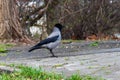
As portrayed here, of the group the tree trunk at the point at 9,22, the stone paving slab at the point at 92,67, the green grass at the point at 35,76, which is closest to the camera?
the green grass at the point at 35,76

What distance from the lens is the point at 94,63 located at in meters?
8.20

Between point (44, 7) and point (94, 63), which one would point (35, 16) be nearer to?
point (44, 7)

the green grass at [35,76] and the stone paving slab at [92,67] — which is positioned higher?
the green grass at [35,76]

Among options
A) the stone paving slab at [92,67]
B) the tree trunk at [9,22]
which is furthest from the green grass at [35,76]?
the tree trunk at [9,22]

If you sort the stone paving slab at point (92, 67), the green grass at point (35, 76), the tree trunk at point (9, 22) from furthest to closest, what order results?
the tree trunk at point (9, 22)
the stone paving slab at point (92, 67)
the green grass at point (35, 76)

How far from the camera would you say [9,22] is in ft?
51.3

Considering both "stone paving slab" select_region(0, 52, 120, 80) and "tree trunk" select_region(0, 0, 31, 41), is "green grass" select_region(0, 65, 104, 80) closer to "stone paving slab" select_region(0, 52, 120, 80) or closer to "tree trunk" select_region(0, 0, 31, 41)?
"stone paving slab" select_region(0, 52, 120, 80)

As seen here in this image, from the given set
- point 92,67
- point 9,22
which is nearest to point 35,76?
point 92,67

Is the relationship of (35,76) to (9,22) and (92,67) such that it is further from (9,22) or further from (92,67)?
(9,22)

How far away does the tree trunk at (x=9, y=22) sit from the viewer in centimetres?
1554

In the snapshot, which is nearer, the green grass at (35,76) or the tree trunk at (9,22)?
the green grass at (35,76)

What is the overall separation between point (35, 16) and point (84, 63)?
1443 centimetres

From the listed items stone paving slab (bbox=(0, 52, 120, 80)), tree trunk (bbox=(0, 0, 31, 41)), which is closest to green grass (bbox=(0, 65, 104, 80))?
stone paving slab (bbox=(0, 52, 120, 80))

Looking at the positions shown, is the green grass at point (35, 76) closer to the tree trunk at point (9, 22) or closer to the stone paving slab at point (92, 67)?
the stone paving slab at point (92, 67)
